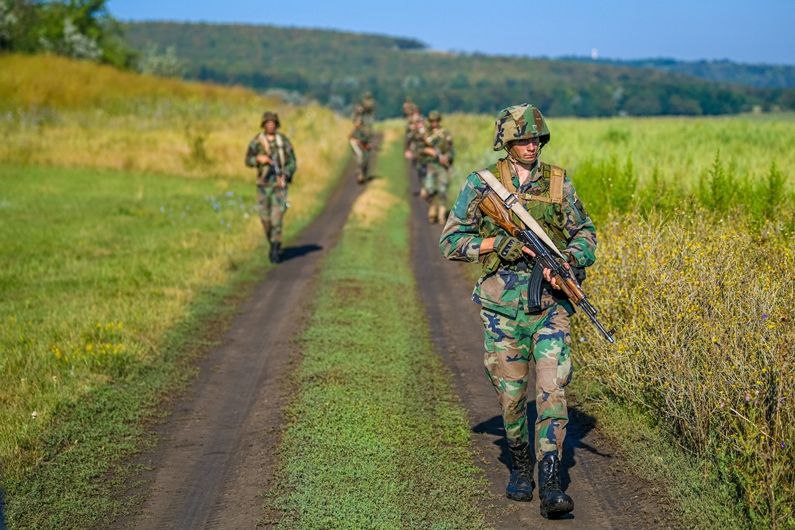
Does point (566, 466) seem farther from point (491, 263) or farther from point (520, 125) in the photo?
point (520, 125)

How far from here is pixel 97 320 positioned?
11.6 m

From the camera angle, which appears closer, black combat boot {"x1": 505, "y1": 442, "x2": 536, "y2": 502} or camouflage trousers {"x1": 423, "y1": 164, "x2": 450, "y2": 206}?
black combat boot {"x1": 505, "y1": 442, "x2": 536, "y2": 502}

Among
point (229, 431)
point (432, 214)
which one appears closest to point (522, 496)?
point (229, 431)

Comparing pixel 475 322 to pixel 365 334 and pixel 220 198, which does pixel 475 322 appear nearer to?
pixel 365 334

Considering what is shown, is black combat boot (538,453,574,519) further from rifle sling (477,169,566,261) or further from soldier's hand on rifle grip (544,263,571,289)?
rifle sling (477,169,566,261)

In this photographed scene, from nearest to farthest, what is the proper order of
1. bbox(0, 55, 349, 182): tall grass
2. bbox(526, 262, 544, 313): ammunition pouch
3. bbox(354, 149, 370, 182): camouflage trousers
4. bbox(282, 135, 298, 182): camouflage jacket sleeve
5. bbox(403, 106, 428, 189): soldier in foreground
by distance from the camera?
bbox(526, 262, 544, 313): ammunition pouch
bbox(282, 135, 298, 182): camouflage jacket sleeve
bbox(403, 106, 428, 189): soldier in foreground
bbox(354, 149, 370, 182): camouflage trousers
bbox(0, 55, 349, 182): tall grass

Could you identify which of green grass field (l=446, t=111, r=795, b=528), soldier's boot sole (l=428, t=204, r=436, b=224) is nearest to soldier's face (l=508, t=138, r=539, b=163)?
green grass field (l=446, t=111, r=795, b=528)

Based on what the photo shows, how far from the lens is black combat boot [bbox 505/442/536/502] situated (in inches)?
253

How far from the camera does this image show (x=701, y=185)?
1382cm

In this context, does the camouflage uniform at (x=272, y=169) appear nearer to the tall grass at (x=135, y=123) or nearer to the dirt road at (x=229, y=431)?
the dirt road at (x=229, y=431)

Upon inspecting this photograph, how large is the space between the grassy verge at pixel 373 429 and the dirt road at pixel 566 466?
0.15 m

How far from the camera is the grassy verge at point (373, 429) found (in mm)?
6289

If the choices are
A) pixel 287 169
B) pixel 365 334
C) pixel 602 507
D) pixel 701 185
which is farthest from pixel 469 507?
pixel 287 169

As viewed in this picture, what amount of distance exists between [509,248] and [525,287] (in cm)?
30
